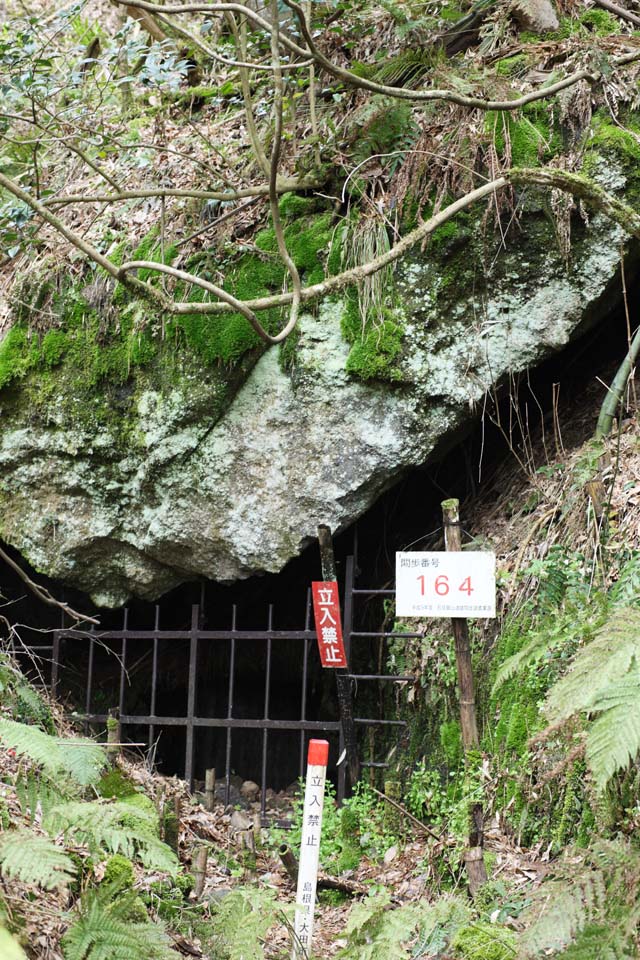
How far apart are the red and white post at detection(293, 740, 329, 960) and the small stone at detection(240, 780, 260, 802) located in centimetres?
304

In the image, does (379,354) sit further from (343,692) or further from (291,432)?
(343,692)

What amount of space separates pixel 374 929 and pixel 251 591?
12.0 ft

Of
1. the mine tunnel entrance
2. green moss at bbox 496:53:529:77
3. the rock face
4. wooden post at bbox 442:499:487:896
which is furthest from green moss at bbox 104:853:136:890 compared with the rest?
green moss at bbox 496:53:529:77

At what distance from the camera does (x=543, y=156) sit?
15.6 ft

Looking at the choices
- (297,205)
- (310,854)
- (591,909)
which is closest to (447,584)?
(310,854)

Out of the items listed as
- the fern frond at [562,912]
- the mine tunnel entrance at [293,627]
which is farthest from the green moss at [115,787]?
the fern frond at [562,912]

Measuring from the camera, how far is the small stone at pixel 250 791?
6133 mm

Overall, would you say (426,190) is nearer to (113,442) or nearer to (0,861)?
(113,442)

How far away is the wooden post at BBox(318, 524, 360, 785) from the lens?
4.83 meters

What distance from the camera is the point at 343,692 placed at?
4.92 meters

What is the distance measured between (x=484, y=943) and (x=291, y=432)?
9.35 feet

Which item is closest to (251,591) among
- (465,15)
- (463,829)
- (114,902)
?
(463,829)

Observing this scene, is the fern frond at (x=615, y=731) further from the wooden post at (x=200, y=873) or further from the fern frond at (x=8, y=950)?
the wooden post at (x=200, y=873)

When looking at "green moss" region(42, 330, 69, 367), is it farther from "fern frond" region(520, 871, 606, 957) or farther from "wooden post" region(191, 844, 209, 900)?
"fern frond" region(520, 871, 606, 957)
